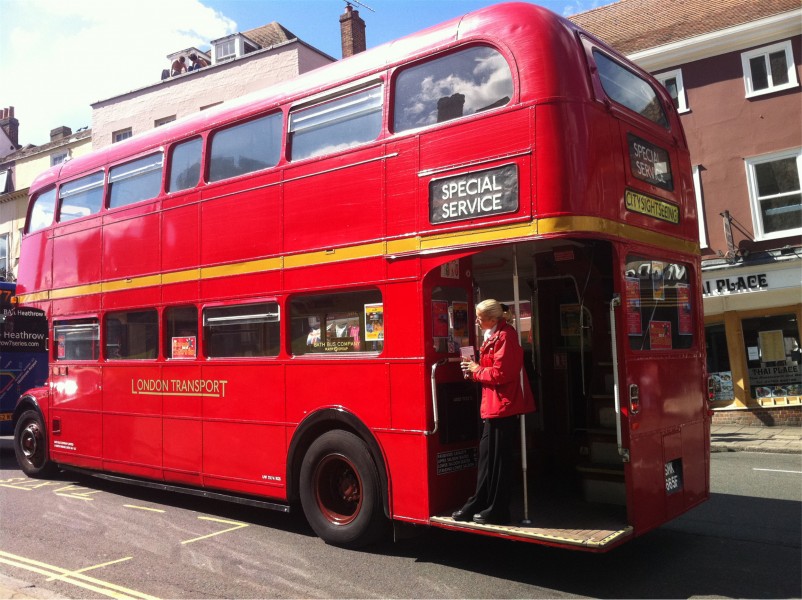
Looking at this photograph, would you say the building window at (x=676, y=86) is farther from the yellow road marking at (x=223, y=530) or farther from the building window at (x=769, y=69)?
the yellow road marking at (x=223, y=530)

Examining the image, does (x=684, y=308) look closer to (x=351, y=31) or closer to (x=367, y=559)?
(x=367, y=559)

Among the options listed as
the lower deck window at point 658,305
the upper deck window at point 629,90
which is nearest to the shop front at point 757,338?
the lower deck window at point 658,305

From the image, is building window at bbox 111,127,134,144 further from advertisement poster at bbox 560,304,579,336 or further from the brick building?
advertisement poster at bbox 560,304,579,336

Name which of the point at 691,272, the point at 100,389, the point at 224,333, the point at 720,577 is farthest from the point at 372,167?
the point at 100,389

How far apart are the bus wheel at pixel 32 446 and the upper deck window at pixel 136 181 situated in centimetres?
373

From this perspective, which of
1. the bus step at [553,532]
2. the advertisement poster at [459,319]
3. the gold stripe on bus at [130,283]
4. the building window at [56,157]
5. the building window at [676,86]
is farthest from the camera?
the building window at [56,157]

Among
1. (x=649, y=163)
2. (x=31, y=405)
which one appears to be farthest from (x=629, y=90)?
(x=31, y=405)

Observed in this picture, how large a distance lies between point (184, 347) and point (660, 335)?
16.5 ft

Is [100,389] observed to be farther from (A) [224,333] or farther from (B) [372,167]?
(B) [372,167]

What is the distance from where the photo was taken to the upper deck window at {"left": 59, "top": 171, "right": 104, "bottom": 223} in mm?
9195

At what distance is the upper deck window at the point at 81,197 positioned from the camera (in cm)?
920

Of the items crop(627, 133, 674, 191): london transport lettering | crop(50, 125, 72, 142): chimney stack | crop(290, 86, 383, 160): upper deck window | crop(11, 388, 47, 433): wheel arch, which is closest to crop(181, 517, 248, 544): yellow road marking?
crop(290, 86, 383, 160): upper deck window

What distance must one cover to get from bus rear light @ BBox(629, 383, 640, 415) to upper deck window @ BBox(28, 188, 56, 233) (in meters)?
8.34

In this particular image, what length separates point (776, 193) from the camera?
16.2m
